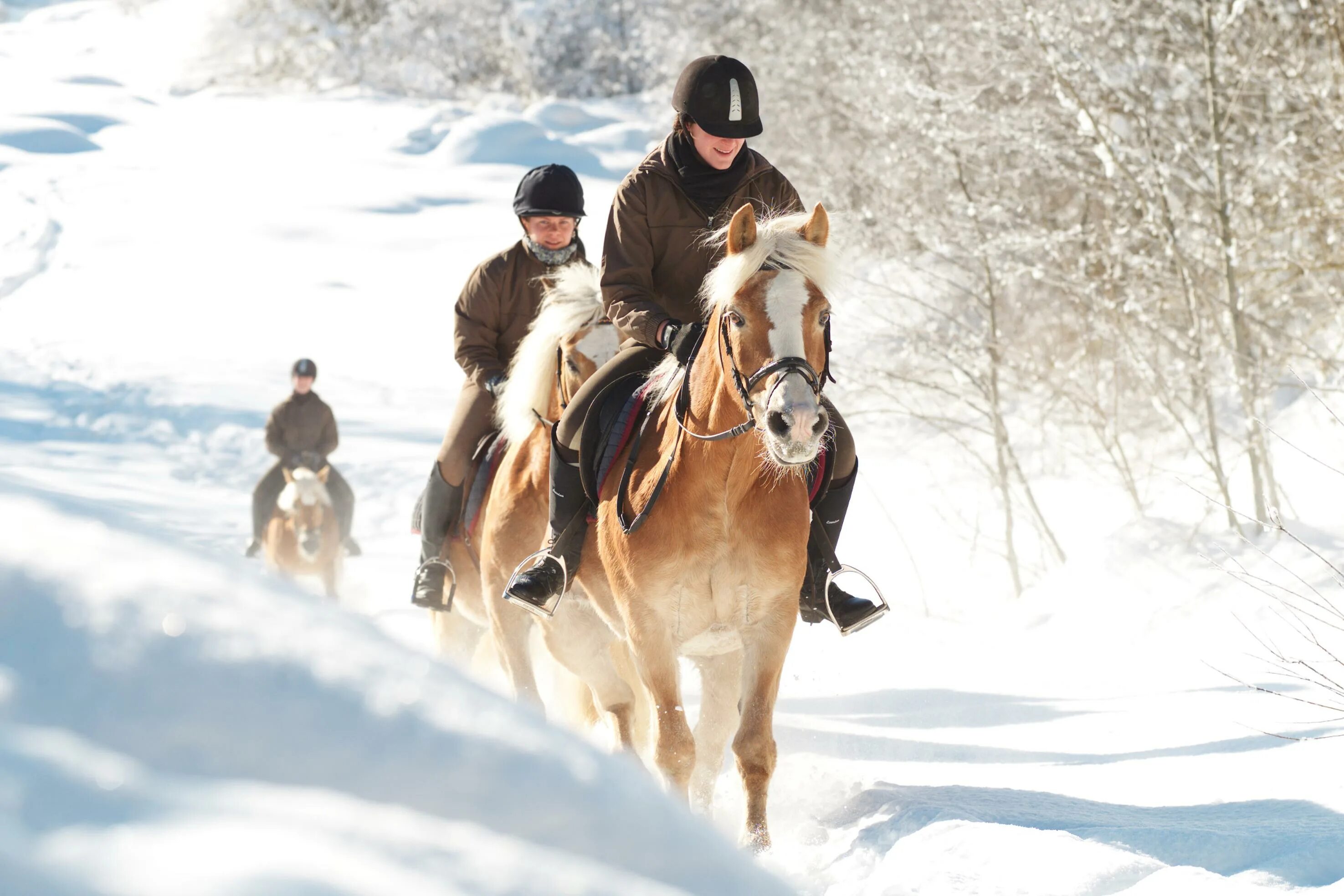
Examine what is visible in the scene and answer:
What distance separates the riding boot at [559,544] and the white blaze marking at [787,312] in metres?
1.32

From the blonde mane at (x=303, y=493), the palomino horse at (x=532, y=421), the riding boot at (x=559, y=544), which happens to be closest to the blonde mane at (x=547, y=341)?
the palomino horse at (x=532, y=421)

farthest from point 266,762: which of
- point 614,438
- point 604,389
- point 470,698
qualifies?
point 604,389

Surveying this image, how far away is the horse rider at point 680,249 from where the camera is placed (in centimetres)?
439

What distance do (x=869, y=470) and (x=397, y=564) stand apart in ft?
22.2

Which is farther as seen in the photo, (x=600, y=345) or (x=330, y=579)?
(x=330, y=579)

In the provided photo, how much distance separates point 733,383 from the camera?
145 inches

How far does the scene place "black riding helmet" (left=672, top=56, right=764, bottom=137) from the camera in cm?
435

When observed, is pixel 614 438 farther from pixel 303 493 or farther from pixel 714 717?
pixel 303 493

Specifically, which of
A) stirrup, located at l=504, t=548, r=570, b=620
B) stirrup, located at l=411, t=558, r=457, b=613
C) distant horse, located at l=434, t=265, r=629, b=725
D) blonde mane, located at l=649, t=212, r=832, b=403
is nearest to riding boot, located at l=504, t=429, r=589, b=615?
stirrup, located at l=504, t=548, r=570, b=620

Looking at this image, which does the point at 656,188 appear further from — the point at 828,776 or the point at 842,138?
the point at 842,138

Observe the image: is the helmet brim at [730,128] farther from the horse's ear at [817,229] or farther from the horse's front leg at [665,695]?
the horse's front leg at [665,695]

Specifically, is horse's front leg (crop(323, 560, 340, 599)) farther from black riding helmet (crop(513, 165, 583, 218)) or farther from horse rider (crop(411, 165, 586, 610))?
black riding helmet (crop(513, 165, 583, 218))

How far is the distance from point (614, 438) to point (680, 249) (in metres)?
0.84

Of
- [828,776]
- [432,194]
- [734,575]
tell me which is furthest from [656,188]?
[432,194]
